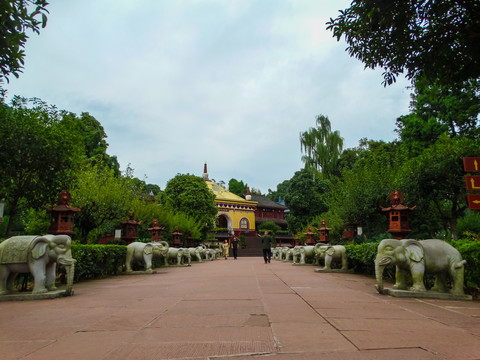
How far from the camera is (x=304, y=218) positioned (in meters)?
34.3

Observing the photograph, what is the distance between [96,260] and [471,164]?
902cm

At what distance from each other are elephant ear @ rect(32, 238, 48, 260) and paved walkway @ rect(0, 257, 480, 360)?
732mm

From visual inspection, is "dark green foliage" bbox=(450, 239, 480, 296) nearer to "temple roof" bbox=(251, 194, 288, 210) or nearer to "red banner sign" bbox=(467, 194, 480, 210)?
"red banner sign" bbox=(467, 194, 480, 210)

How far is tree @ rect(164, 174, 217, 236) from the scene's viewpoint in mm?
29641

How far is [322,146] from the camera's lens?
119 ft

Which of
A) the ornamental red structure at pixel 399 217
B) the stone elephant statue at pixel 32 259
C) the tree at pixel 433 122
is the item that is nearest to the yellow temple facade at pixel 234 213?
the tree at pixel 433 122

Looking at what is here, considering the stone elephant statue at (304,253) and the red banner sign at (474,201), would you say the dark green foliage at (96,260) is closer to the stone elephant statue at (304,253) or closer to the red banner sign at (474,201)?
the stone elephant statue at (304,253)

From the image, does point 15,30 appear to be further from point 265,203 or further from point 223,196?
point 265,203

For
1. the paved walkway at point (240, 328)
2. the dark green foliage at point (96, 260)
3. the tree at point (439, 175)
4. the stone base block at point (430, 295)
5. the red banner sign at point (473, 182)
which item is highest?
the tree at point (439, 175)

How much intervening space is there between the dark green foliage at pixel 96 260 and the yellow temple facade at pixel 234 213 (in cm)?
3267

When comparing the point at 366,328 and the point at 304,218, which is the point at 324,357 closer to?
the point at 366,328

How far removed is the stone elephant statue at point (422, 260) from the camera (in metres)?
5.88

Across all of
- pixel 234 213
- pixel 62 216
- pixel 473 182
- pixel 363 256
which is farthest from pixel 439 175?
pixel 234 213

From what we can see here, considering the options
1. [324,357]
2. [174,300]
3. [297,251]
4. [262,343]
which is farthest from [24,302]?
[297,251]
